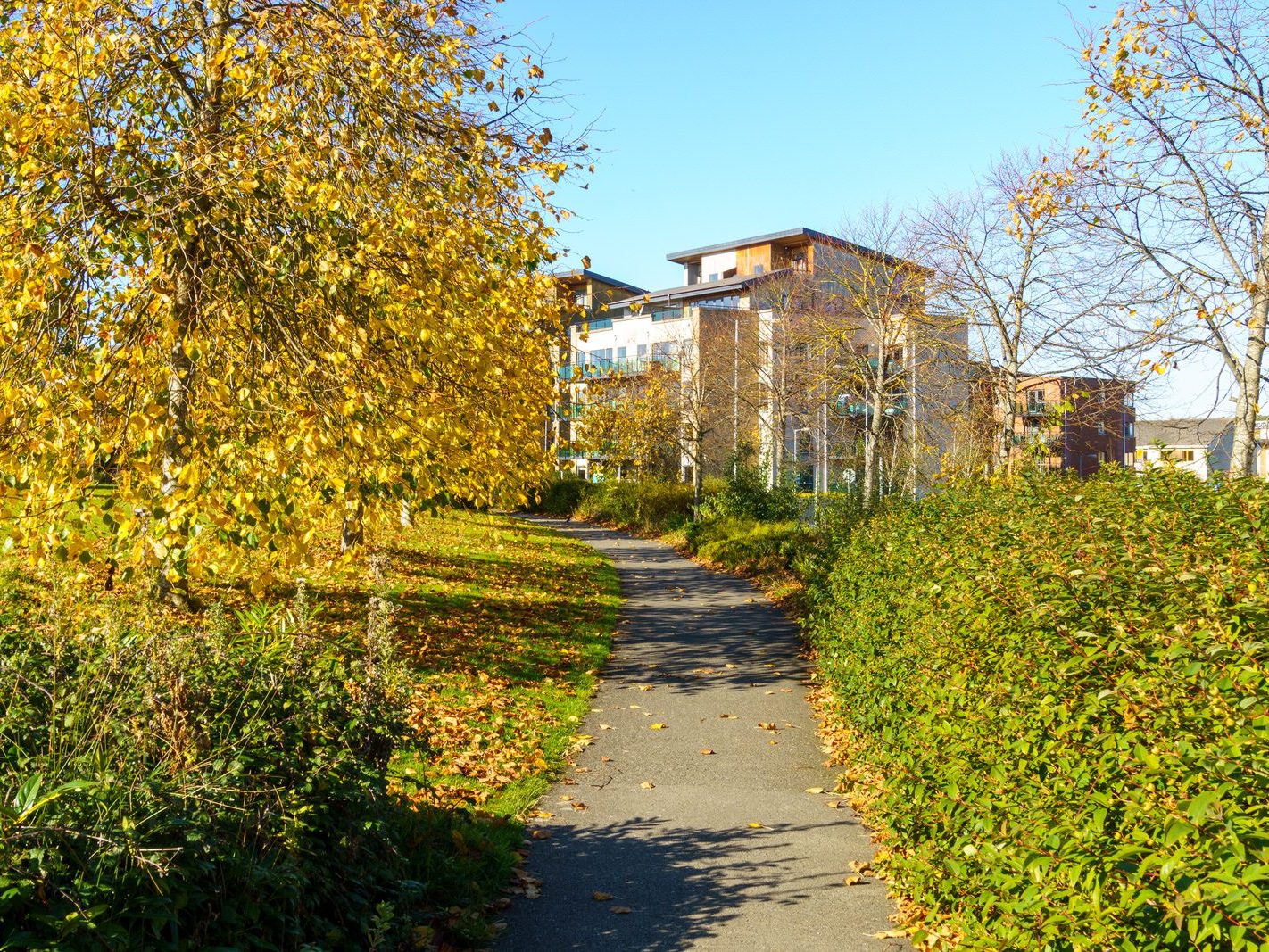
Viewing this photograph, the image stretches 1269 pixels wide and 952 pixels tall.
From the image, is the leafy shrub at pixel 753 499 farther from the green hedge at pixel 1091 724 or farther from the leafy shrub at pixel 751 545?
the green hedge at pixel 1091 724

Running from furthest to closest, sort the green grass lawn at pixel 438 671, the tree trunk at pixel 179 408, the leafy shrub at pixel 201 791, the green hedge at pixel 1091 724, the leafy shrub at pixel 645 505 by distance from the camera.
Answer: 1. the leafy shrub at pixel 645 505
2. the tree trunk at pixel 179 408
3. the green grass lawn at pixel 438 671
4. the leafy shrub at pixel 201 791
5. the green hedge at pixel 1091 724

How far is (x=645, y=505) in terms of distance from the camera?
36.2m

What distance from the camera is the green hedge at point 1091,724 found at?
252 centimetres

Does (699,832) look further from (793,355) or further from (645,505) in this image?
(645,505)

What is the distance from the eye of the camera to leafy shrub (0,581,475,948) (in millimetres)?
2873

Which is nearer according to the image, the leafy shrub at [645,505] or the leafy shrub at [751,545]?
the leafy shrub at [751,545]

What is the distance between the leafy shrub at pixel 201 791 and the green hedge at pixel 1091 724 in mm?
2374

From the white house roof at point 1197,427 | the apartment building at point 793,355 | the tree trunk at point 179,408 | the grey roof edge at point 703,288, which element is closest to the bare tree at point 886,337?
the apartment building at point 793,355

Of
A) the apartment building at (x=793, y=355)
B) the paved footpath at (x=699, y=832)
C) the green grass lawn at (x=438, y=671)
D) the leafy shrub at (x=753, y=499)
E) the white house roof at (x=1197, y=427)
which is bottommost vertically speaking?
the paved footpath at (x=699, y=832)

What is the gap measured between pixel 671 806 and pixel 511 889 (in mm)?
1800

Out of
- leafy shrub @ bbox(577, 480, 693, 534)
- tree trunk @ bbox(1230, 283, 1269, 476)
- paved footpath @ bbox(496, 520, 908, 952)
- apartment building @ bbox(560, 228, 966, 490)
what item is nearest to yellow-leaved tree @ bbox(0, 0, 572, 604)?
apartment building @ bbox(560, 228, 966, 490)

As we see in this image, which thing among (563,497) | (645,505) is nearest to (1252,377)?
(645,505)

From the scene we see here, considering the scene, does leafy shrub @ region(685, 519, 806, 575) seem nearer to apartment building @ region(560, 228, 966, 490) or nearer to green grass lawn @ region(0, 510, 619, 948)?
apartment building @ region(560, 228, 966, 490)

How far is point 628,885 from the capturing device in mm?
5594
